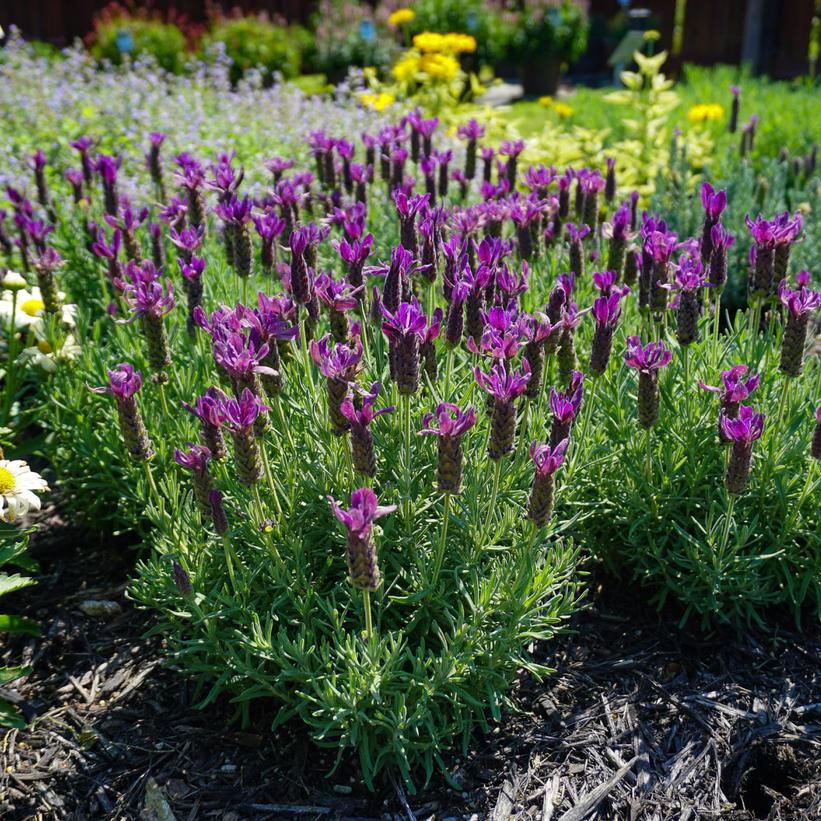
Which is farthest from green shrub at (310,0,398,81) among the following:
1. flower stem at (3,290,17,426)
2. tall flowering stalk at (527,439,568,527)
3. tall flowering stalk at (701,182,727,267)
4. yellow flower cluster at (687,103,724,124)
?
tall flowering stalk at (527,439,568,527)

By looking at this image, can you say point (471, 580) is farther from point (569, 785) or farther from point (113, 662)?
point (113, 662)

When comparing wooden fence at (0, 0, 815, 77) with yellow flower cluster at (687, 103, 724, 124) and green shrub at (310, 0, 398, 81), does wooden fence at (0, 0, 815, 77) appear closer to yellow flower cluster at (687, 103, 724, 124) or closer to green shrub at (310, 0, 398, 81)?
green shrub at (310, 0, 398, 81)

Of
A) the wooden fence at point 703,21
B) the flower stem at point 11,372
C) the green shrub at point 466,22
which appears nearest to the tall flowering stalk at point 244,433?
the flower stem at point 11,372

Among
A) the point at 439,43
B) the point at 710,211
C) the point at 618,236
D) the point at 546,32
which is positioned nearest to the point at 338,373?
the point at 710,211

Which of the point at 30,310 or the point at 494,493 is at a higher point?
the point at 30,310

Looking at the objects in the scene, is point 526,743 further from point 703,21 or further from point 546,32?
point 703,21

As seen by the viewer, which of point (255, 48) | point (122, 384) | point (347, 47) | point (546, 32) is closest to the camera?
point (122, 384)

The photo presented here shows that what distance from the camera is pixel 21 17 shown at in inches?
671

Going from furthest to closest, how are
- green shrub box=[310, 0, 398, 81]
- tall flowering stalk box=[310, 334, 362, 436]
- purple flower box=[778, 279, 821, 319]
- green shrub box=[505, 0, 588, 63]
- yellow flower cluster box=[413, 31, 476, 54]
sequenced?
green shrub box=[505, 0, 588, 63]
green shrub box=[310, 0, 398, 81]
yellow flower cluster box=[413, 31, 476, 54]
purple flower box=[778, 279, 821, 319]
tall flowering stalk box=[310, 334, 362, 436]

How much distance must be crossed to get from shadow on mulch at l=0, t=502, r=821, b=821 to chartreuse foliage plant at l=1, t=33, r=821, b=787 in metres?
0.14

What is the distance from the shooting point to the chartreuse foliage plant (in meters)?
2.34

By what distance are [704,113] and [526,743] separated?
8.24m

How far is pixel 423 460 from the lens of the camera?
2.87 metres

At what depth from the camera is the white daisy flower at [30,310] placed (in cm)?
358
